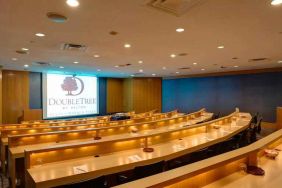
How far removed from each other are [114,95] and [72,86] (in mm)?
3637

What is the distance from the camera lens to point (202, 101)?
503 inches

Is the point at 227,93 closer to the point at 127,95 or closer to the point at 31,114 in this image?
the point at 127,95

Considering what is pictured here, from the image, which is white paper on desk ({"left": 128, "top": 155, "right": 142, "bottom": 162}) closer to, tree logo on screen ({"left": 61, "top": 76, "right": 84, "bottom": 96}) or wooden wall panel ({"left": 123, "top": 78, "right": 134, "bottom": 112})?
tree logo on screen ({"left": 61, "top": 76, "right": 84, "bottom": 96})

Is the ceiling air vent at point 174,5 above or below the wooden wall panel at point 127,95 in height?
above

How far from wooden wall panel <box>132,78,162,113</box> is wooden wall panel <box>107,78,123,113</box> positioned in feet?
5.17

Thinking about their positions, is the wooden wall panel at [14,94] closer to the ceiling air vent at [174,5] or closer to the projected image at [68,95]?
the projected image at [68,95]

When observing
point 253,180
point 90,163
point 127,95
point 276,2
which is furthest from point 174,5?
point 127,95

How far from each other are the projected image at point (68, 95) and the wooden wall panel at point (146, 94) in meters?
3.05

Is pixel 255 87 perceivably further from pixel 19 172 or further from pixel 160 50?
pixel 19 172

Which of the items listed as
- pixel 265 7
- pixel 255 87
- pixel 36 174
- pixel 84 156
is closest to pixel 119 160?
pixel 84 156

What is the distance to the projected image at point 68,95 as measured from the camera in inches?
455

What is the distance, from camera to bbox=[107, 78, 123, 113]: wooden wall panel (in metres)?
14.8

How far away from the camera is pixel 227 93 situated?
11.6 metres

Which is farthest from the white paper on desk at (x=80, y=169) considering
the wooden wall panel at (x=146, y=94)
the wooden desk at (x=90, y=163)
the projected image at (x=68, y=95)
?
the wooden wall panel at (x=146, y=94)
